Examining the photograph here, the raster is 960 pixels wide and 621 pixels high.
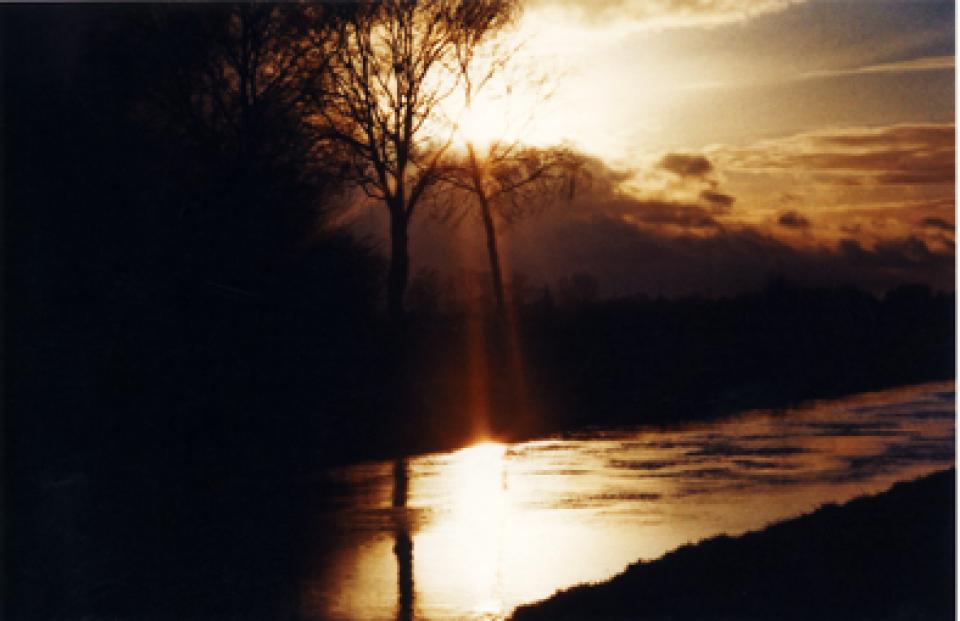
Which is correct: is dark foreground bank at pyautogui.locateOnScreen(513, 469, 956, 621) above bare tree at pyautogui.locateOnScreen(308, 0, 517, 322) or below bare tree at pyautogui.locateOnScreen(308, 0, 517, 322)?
below

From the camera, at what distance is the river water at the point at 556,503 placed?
38.2 feet

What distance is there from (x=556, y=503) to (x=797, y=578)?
19.7 feet

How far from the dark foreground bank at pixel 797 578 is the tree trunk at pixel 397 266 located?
894 inches

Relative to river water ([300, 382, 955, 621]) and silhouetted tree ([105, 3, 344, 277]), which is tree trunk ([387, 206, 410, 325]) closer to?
silhouetted tree ([105, 3, 344, 277])

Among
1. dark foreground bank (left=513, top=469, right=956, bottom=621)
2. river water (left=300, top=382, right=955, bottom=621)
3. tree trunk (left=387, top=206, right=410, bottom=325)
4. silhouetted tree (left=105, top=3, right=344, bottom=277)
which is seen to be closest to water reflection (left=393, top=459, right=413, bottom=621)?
river water (left=300, top=382, right=955, bottom=621)

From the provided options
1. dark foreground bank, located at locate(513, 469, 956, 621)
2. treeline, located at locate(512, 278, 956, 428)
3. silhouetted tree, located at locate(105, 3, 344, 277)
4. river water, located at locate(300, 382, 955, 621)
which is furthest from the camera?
treeline, located at locate(512, 278, 956, 428)

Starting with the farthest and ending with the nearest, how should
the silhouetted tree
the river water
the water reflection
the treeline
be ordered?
the treeline
the silhouetted tree
the river water
the water reflection

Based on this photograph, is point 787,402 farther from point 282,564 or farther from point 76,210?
point 282,564

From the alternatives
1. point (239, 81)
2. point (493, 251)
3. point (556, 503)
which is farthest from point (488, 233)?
point (556, 503)

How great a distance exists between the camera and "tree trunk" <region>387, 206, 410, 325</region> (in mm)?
35562

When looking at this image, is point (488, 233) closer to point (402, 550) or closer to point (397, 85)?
point (397, 85)

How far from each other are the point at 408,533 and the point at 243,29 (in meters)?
25.9

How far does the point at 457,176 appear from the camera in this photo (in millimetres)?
41125

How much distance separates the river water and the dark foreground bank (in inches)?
34.5
